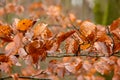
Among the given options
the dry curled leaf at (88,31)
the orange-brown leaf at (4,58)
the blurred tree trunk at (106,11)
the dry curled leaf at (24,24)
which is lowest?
the orange-brown leaf at (4,58)

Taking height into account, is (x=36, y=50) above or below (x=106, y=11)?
below

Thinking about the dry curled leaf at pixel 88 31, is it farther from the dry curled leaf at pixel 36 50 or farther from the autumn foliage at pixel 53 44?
the dry curled leaf at pixel 36 50

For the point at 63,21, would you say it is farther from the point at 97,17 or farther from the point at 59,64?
the point at 59,64

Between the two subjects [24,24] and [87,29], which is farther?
[87,29]

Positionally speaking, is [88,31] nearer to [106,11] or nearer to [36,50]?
[36,50]

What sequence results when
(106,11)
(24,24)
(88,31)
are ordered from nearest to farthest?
(24,24)
(88,31)
(106,11)

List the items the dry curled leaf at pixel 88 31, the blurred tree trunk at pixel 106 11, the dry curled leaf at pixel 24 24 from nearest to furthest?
the dry curled leaf at pixel 24 24 → the dry curled leaf at pixel 88 31 → the blurred tree trunk at pixel 106 11

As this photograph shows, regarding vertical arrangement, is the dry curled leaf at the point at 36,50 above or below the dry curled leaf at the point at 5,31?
below

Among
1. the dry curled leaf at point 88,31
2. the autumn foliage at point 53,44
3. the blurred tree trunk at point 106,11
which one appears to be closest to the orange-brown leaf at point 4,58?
the autumn foliage at point 53,44

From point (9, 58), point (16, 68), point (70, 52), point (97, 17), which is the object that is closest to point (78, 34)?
point (70, 52)

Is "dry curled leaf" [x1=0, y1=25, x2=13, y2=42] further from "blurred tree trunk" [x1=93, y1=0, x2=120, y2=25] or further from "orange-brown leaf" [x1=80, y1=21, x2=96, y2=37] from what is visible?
"blurred tree trunk" [x1=93, y1=0, x2=120, y2=25]

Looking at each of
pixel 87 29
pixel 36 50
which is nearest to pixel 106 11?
pixel 87 29
